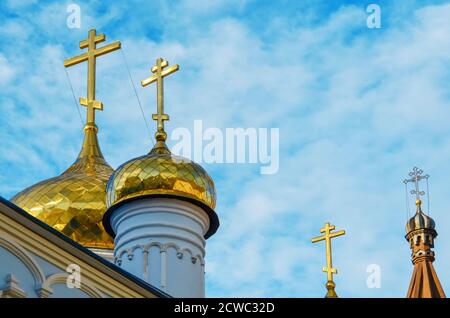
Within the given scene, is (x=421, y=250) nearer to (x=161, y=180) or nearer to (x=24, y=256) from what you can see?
(x=161, y=180)

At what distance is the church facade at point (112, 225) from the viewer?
10578 millimetres

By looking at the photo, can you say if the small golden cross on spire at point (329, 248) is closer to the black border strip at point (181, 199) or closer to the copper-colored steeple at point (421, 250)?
the black border strip at point (181, 199)

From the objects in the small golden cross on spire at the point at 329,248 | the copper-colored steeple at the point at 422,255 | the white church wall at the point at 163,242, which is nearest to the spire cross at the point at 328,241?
the small golden cross on spire at the point at 329,248

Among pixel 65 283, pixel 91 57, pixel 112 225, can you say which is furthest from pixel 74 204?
pixel 65 283

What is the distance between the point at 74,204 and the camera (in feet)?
63.3

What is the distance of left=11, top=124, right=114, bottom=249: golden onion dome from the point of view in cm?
1898

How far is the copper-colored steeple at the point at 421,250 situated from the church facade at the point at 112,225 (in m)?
8.36

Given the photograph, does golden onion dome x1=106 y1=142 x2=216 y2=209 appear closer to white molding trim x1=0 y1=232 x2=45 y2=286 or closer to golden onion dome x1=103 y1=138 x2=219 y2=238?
golden onion dome x1=103 y1=138 x2=219 y2=238

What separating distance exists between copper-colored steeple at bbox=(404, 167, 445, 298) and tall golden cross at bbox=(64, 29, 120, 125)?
9.74 m

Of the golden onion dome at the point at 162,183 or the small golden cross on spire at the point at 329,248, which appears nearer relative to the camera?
the golden onion dome at the point at 162,183

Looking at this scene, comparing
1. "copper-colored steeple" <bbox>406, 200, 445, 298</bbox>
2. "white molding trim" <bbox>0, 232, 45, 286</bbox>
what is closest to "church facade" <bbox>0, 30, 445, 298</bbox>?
"white molding trim" <bbox>0, 232, 45, 286</bbox>

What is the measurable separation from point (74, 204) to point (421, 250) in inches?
458
